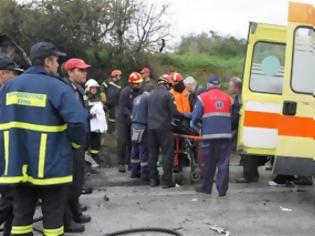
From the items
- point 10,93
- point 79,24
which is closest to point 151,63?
point 79,24

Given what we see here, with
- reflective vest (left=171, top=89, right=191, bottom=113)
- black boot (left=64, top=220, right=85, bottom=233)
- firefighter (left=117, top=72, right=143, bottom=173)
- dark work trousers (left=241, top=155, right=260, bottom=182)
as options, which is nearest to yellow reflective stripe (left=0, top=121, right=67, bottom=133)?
black boot (left=64, top=220, right=85, bottom=233)

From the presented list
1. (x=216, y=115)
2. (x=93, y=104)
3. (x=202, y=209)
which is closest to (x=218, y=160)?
(x=216, y=115)

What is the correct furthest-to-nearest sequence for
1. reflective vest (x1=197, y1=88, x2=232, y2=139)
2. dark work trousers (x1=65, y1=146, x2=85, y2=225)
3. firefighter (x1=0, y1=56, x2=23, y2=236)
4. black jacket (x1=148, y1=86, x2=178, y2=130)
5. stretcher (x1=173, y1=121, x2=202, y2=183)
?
stretcher (x1=173, y1=121, x2=202, y2=183), black jacket (x1=148, y1=86, x2=178, y2=130), reflective vest (x1=197, y1=88, x2=232, y2=139), dark work trousers (x1=65, y1=146, x2=85, y2=225), firefighter (x1=0, y1=56, x2=23, y2=236)

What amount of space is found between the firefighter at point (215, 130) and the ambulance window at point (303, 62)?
1.21 meters

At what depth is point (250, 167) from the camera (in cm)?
947

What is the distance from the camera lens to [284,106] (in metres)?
7.29

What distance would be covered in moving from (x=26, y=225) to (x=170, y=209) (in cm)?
291

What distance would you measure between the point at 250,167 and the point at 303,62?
2709mm

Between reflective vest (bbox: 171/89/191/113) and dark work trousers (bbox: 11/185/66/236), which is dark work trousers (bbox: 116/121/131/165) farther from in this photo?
dark work trousers (bbox: 11/185/66/236)

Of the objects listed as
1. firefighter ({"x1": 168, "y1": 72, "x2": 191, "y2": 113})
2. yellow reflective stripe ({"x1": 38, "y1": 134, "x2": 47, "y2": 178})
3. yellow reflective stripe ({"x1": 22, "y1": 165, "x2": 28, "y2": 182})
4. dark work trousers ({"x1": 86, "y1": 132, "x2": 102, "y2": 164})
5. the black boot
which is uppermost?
firefighter ({"x1": 168, "y1": 72, "x2": 191, "y2": 113})

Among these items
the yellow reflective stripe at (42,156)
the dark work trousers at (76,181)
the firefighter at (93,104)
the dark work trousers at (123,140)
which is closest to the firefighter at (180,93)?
the dark work trousers at (123,140)

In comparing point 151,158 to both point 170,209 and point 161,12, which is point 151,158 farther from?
point 161,12

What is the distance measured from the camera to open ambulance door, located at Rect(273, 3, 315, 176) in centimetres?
725

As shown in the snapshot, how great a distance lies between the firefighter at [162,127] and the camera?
29.1 ft
